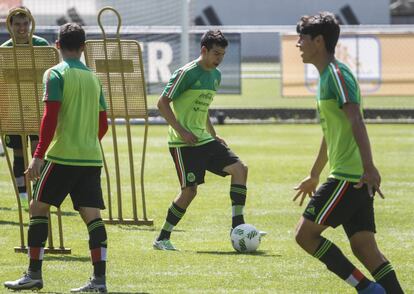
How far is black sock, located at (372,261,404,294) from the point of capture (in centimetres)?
764

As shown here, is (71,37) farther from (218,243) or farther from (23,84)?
(218,243)

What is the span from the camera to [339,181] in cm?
749

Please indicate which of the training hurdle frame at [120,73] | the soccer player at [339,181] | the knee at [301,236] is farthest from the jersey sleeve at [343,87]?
the training hurdle frame at [120,73]

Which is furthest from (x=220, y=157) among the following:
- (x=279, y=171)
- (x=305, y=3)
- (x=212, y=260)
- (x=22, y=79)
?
(x=305, y=3)

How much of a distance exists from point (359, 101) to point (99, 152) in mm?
2154

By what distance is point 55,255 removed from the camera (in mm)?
10250

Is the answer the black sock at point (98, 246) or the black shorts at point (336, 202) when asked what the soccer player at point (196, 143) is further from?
the black shorts at point (336, 202)

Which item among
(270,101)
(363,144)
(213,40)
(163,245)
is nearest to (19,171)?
(163,245)

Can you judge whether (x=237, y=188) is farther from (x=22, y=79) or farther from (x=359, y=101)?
(x=359, y=101)

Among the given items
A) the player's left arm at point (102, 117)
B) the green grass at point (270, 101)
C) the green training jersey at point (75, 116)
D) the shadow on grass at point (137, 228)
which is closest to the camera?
the green training jersey at point (75, 116)

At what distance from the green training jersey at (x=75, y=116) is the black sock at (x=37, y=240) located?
47 cm

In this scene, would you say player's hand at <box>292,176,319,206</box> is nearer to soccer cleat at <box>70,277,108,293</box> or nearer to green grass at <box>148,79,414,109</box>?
soccer cleat at <box>70,277,108,293</box>

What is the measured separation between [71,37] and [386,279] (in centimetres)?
274

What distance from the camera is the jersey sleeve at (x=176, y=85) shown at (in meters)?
10.8
